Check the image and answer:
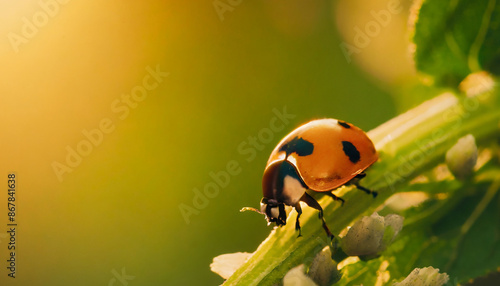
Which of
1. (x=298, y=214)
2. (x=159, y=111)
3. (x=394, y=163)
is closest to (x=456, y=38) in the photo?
(x=394, y=163)

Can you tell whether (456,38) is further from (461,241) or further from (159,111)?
(159,111)

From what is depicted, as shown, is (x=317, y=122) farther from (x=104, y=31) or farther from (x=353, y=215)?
(x=104, y=31)

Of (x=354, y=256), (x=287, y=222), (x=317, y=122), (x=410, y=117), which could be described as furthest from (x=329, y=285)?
(x=317, y=122)

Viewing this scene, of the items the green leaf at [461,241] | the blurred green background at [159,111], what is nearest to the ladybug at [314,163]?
the green leaf at [461,241]

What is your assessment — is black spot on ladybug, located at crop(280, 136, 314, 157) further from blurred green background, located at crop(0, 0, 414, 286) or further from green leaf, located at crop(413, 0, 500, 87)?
blurred green background, located at crop(0, 0, 414, 286)

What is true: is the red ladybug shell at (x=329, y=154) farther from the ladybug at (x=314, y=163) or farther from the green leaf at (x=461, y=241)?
the green leaf at (x=461, y=241)
